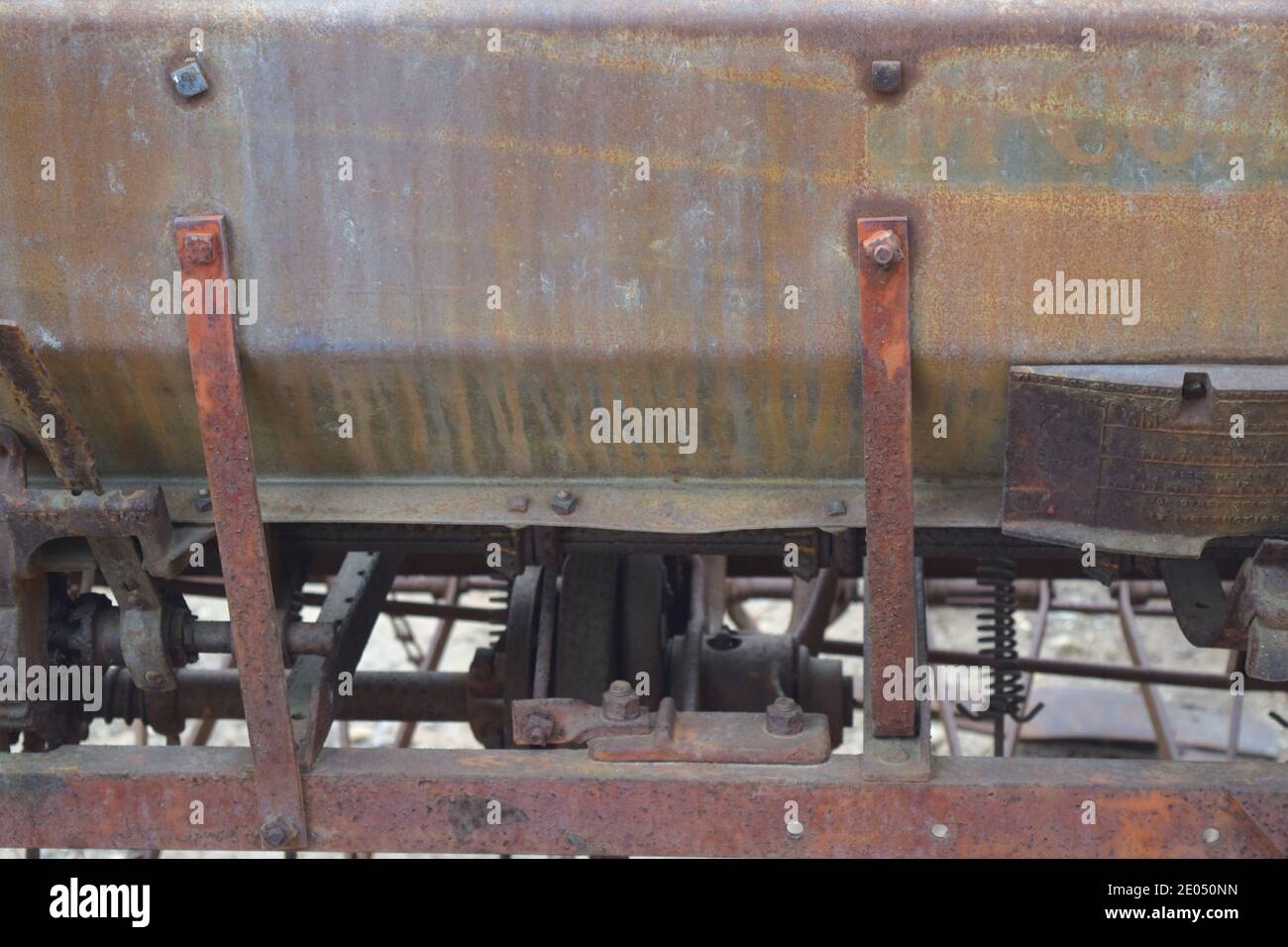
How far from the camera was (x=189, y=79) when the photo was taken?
2.50 m

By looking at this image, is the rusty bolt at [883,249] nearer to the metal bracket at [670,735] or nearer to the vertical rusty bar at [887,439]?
the vertical rusty bar at [887,439]

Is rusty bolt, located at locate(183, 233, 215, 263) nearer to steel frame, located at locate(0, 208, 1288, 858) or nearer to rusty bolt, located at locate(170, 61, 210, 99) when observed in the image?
steel frame, located at locate(0, 208, 1288, 858)

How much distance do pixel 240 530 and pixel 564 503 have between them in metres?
0.60

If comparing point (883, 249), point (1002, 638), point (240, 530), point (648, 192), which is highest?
point (648, 192)

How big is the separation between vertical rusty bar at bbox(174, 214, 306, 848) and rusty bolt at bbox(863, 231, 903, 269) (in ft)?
3.65

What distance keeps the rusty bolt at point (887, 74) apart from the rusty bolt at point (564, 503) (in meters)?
0.94

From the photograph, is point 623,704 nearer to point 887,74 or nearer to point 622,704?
point 622,704

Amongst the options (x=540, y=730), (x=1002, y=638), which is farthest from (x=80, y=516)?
(x=1002, y=638)

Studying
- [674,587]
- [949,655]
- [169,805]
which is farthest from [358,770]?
[949,655]

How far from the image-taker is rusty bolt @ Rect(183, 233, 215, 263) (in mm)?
2500

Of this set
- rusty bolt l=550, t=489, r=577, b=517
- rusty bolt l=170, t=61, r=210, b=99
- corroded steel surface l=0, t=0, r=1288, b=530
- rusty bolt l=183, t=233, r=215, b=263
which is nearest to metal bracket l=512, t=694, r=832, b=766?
rusty bolt l=550, t=489, r=577, b=517

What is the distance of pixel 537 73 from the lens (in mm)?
2479

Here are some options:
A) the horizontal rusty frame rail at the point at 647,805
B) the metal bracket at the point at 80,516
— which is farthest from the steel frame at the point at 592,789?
the metal bracket at the point at 80,516

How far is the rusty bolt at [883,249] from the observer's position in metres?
2.41
